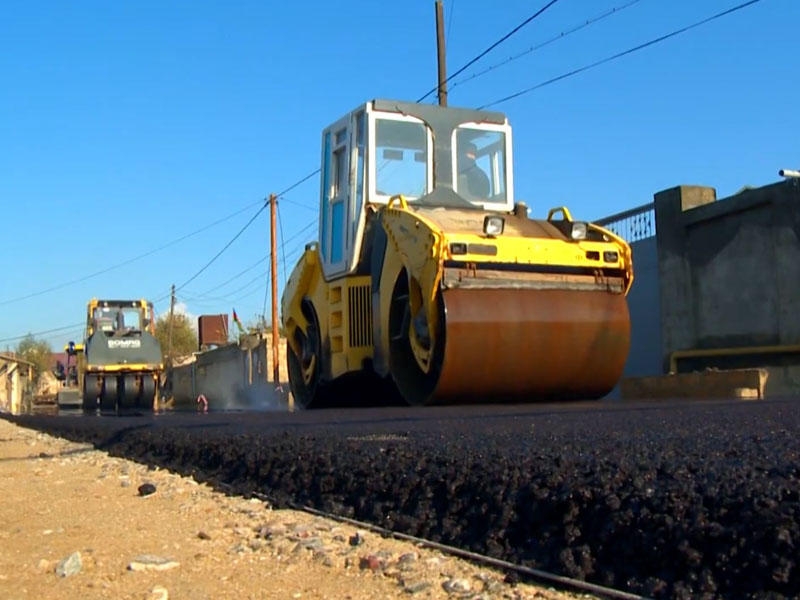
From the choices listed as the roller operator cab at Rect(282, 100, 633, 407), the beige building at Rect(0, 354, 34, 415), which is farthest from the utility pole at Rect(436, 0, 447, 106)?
Answer: the beige building at Rect(0, 354, 34, 415)

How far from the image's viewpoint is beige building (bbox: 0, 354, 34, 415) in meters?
39.8

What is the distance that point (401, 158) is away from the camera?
896cm

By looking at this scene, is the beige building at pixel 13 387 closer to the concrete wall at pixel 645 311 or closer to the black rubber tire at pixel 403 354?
the concrete wall at pixel 645 311

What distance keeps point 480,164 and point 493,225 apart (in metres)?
1.92

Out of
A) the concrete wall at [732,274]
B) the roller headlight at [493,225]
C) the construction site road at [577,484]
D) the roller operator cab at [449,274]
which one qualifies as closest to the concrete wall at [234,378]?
the concrete wall at [732,274]

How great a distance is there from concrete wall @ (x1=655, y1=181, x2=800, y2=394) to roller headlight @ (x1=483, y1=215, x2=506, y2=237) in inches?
187

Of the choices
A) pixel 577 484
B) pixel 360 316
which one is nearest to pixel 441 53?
pixel 360 316

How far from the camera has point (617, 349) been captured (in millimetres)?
7695

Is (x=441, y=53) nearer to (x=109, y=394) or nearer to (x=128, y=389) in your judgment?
(x=128, y=389)

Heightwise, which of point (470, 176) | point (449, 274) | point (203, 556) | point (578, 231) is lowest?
point (203, 556)

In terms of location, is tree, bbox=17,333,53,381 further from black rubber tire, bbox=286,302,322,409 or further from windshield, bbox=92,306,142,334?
black rubber tire, bbox=286,302,322,409

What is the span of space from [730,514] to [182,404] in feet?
113

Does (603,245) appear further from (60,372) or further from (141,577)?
(60,372)

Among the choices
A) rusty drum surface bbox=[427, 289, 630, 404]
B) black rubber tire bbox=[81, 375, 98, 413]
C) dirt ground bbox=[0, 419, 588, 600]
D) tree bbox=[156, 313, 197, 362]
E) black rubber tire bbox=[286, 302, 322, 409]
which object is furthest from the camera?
tree bbox=[156, 313, 197, 362]
